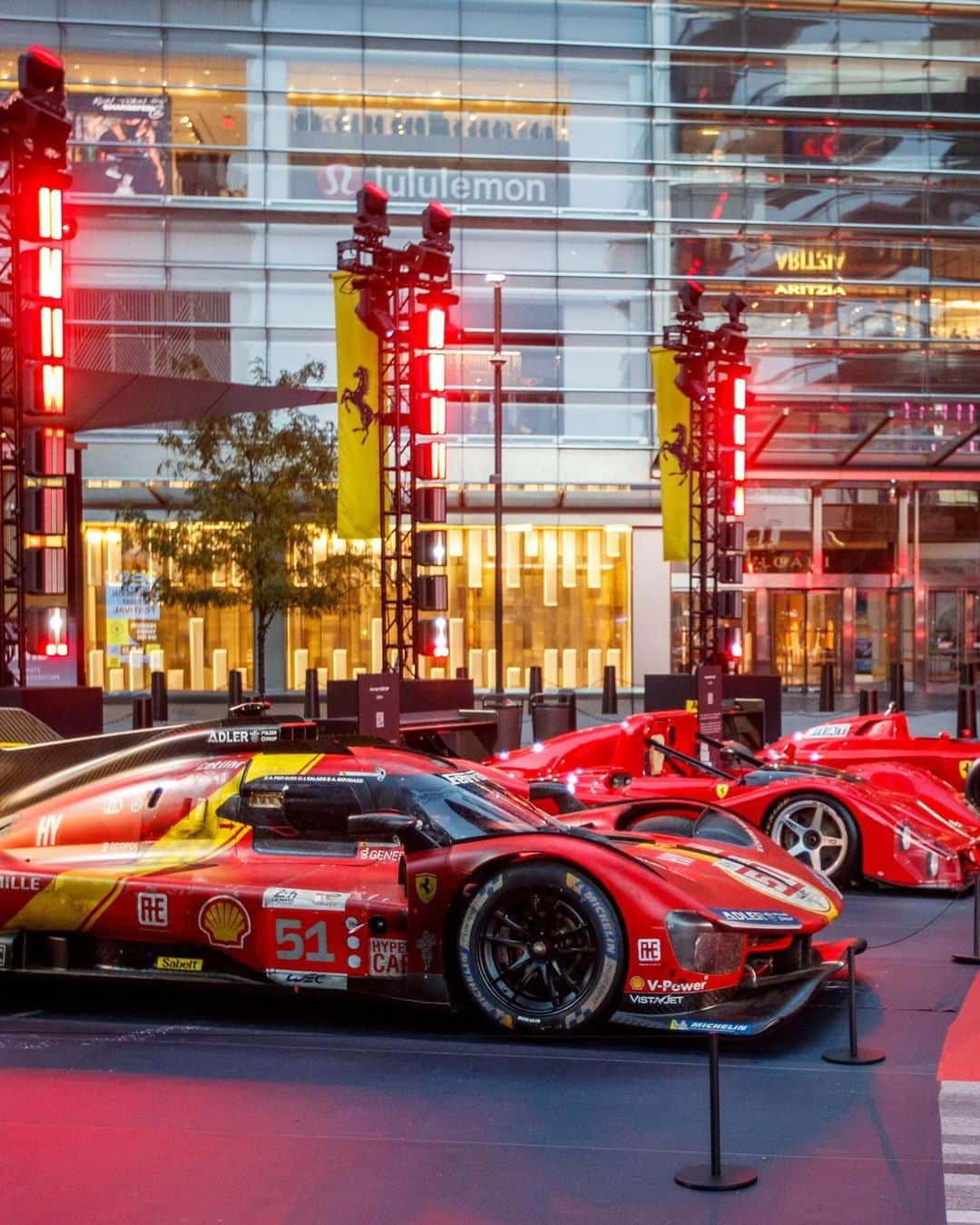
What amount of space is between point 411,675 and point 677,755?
11932 mm

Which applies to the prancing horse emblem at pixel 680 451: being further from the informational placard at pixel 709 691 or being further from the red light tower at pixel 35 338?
the red light tower at pixel 35 338

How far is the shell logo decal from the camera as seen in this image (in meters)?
7.11

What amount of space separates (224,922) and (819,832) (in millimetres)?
5020

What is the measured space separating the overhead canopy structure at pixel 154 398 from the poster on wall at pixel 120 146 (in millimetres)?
11301

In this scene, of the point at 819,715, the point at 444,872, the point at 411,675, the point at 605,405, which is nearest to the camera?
the point at 444,872

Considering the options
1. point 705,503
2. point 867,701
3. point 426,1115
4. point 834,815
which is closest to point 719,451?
point 705,503

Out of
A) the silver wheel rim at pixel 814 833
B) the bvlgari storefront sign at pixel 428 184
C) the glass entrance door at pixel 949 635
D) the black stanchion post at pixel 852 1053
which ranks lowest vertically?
the black stanchion post at pixel 852 1053

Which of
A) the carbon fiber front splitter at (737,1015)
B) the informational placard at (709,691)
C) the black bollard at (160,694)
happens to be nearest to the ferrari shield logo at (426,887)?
the carbon fiber front splitter at (737,1015)

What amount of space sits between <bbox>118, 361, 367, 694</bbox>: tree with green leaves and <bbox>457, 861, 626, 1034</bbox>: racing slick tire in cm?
2020

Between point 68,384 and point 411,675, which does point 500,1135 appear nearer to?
point 68,384

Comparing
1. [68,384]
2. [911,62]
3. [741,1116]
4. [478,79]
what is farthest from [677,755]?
[911,62]

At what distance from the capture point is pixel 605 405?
35.6m

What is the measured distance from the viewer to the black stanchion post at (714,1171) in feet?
16.3

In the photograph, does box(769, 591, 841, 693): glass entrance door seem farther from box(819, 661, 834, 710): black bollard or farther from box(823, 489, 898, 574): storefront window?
box(819, 661, 834, 710): black bollard
